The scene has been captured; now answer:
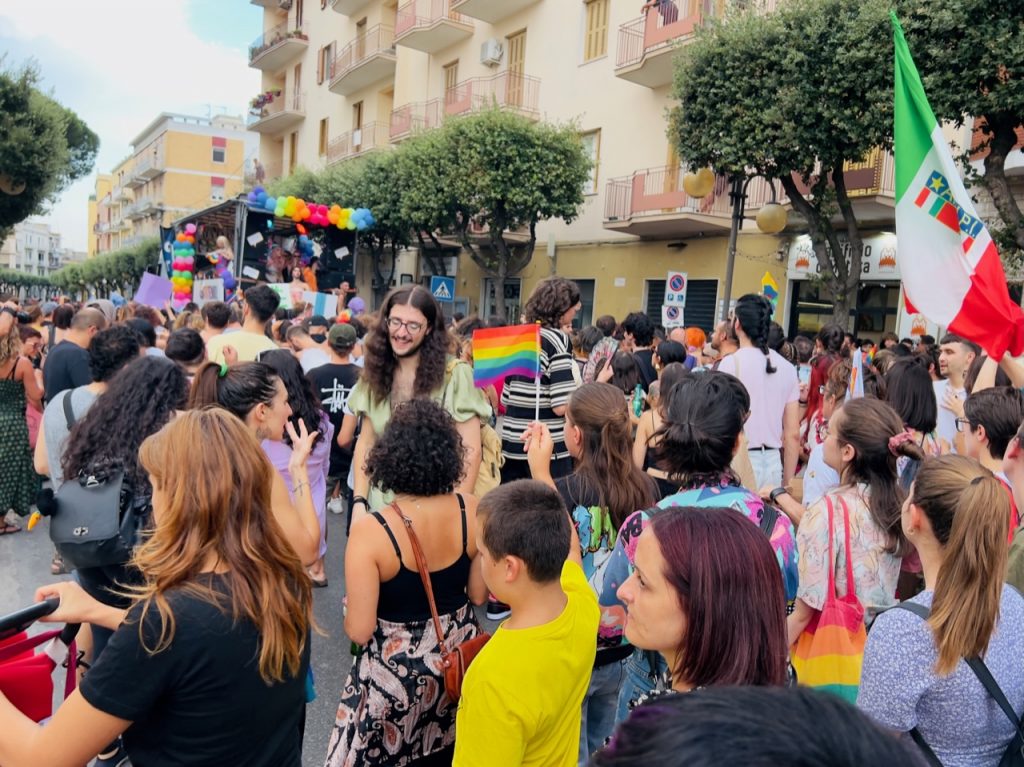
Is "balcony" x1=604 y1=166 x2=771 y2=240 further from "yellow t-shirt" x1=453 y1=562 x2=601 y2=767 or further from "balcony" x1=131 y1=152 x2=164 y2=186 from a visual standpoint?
"balcony" x1=131 y1=152 x2=164 y2=186

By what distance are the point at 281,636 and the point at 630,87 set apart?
19.5m

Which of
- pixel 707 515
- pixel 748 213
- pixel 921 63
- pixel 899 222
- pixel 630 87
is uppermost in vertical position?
pixel 630 87

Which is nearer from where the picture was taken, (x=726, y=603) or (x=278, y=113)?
(x=726, y=603)

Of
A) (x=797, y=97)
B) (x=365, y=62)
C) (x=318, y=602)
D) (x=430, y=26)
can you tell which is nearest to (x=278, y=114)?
(x=365, y=62)

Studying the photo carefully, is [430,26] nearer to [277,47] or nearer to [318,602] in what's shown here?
[277,47]

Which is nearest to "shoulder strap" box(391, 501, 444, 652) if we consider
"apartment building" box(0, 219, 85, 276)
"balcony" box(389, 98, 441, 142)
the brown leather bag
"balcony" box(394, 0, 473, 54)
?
the brown leather bag

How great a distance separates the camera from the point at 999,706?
71.8 inches

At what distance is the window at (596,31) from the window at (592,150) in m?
1.94

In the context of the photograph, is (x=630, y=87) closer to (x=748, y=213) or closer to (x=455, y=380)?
(x=748, y=213)

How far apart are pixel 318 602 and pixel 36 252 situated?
149 metres

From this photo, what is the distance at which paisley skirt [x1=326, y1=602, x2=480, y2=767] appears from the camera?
2332 millimetres

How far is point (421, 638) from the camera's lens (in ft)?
7.90

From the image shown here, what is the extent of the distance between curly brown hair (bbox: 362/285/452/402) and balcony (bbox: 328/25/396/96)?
86.2 ft

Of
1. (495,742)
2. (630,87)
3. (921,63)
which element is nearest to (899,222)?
(495,742)
